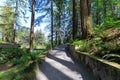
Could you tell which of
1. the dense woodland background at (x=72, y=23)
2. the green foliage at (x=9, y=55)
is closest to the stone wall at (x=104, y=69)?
the dense woodland background at (x=72, y=23)

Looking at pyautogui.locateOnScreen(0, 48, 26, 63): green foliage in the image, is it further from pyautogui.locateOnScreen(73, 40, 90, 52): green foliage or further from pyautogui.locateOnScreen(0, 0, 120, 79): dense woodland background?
pyautogui.locateOnScreen(73, 40, 90, 52): green foliage

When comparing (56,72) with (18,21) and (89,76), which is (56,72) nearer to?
(89,76)

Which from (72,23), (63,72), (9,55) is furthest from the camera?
(72,23)

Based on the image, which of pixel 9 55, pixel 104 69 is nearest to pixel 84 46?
pixel 104 69

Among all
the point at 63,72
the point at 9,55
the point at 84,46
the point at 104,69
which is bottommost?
the point at 63,72

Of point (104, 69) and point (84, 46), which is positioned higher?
point (84, 46)

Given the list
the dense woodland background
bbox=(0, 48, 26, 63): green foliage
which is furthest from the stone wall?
bbox=(0, 48, 26, 63): green foliage

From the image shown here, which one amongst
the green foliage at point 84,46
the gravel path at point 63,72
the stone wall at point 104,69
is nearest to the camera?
the stone wall at point 104,69

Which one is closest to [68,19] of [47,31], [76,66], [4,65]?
[47,31]

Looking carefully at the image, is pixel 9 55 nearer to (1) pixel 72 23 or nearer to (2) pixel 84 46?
(2) pixel 84 46

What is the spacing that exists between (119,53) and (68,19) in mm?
35224

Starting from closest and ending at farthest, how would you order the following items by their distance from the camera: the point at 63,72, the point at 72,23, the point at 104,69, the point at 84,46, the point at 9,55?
1. the point at 104,69
2. the point at 63,72
3. the point at 84,46
4. the point at 9,55
5. the point at 72,23

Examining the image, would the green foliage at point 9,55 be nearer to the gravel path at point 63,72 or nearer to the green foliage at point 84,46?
the green foliage at point 84,46

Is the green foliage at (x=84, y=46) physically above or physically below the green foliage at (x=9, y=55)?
above
